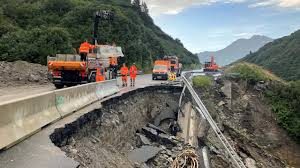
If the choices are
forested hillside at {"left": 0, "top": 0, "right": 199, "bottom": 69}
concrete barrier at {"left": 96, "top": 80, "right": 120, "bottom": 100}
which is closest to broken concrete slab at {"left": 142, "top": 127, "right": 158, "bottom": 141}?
concrete barrier at {"left": 96, "top": 80, "right": 120, "bottom": 100}

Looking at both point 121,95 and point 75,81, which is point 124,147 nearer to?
point 121,95

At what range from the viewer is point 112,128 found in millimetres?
14633

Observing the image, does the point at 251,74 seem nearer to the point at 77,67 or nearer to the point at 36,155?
the point at 77,67

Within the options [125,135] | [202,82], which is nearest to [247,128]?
[202,82]

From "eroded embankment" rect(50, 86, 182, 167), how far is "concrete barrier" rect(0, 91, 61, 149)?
0.51 metres

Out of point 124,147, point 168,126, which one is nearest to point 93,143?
point 124,147

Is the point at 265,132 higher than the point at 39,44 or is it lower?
lower

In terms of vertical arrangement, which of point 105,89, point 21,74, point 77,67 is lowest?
point 105,89

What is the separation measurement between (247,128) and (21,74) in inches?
550

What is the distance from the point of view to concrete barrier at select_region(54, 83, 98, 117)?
38.2 feet

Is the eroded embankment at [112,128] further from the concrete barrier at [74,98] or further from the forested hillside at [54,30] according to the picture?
the forested hillside at [54,30]

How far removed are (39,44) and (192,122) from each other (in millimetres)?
16681

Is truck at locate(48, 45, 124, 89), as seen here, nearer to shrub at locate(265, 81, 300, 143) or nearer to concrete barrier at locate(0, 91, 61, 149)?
concrete barrier at locate(0, 91, 61, 149)

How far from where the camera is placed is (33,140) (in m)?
9.00
